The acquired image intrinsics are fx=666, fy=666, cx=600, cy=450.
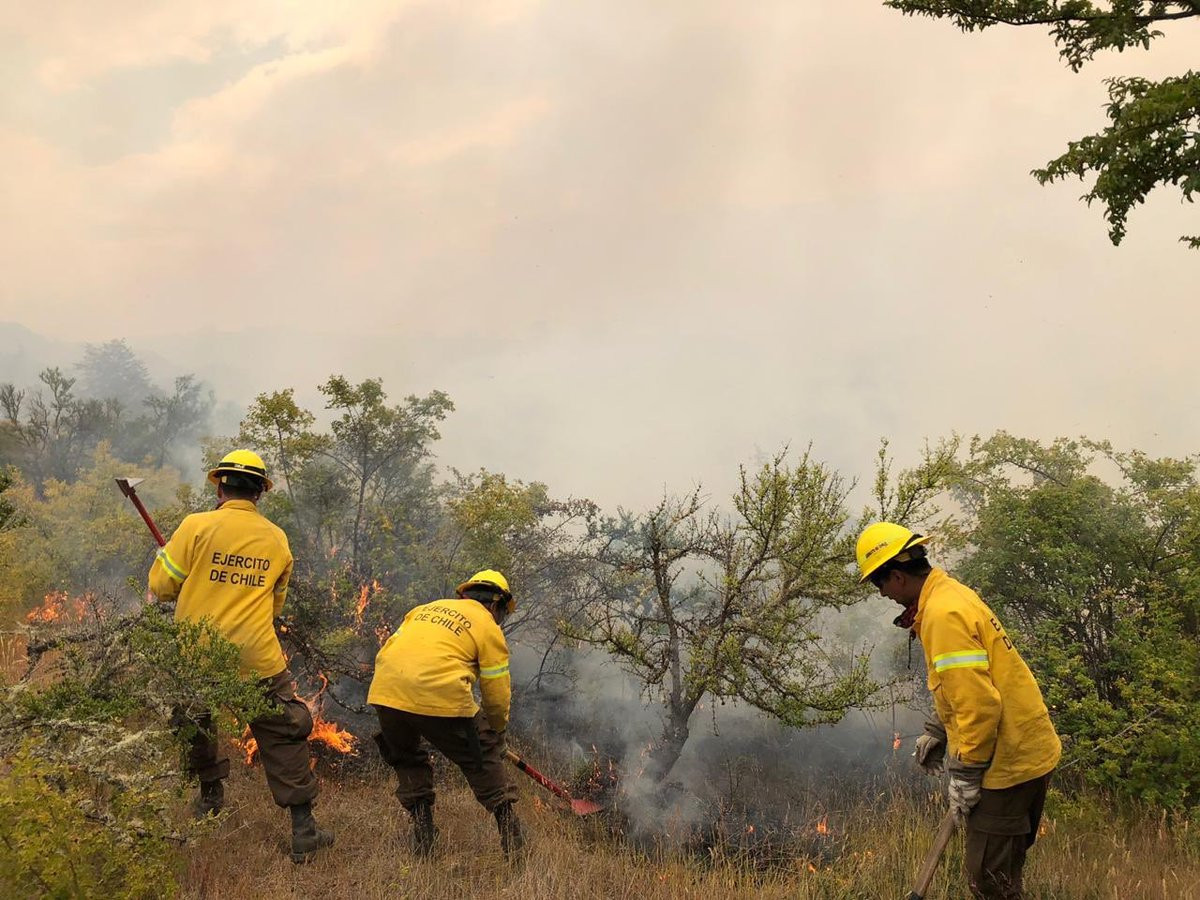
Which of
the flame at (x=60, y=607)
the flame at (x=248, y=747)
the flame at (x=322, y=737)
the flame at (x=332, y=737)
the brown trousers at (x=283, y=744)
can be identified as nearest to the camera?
the brown trousers at (x=283, y=744)

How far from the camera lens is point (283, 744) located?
13.0 ft

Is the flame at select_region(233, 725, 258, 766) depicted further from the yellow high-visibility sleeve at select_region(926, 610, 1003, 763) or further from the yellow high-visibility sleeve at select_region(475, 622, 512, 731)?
the yellow high-visibility sleeve at select_region(926, 610, 1003, 763)

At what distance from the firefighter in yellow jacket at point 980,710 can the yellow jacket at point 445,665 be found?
2377 mm

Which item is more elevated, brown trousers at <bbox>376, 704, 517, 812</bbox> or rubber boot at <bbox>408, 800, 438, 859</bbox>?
brown trousers at <bbox>376, 704, 517, 812</bbox>

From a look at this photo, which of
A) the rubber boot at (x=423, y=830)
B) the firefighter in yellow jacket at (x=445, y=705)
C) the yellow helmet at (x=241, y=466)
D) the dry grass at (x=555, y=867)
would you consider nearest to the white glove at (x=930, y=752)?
the dry grass at (x=555, y=867)

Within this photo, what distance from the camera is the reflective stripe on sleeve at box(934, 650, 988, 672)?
2.89 metres

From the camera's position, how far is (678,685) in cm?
647

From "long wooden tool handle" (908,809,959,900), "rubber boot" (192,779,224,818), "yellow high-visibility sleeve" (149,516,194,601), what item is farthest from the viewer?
"rubber boot" (192,779,224,818)

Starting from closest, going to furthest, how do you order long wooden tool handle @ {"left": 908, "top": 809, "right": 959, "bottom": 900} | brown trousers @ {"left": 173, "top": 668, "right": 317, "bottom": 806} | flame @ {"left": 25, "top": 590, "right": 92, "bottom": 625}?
long wooden tool handle @ {"left": 908, "top": 809, "right": 959, "bottom": 900}
brown trousers @ {"left": 173, "top": 668, "right": 317, "bottom": 806}
flame @ {"left": 25, "top": 590, "right": 92, "bottom": 625}

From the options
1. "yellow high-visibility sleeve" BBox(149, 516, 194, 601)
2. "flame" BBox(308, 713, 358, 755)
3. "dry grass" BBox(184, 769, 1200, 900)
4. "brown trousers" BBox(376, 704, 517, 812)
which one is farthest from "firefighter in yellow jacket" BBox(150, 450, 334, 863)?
"flame" BBox(308, 713, 358, 755)

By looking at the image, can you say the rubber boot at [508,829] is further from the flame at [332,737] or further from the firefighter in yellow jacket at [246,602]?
the flame at [332,737]

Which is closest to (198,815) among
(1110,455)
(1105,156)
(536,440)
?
(1105,156)

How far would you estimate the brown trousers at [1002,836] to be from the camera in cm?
306

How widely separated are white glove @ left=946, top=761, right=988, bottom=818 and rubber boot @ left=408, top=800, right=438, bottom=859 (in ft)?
10.1
